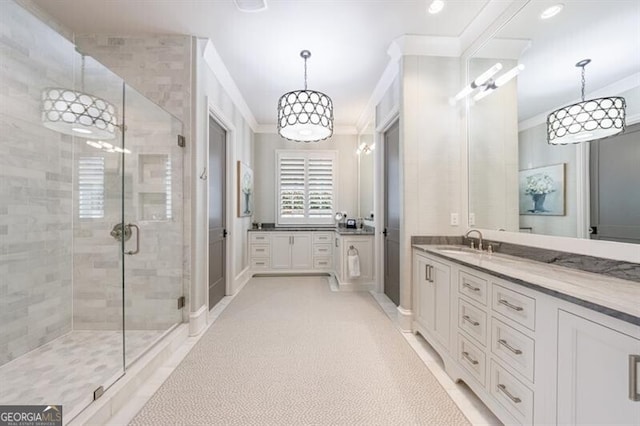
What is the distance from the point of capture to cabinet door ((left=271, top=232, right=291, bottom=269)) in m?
5.00

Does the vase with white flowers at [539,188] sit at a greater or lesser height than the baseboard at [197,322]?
greater

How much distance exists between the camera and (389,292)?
372 centimetres

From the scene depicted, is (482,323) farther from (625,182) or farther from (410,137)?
(410,137)

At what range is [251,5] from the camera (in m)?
2.21

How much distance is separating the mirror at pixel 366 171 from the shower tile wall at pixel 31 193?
3.79m

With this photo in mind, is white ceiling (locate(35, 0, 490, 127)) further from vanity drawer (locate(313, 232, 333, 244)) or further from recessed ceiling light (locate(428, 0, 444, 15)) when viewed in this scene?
vanity drawer (locate(313, 232, 333, 244))

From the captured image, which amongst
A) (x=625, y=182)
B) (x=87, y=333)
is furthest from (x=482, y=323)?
(x=87, y=333)

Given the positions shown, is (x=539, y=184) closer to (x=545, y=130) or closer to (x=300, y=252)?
(x=545, y=130)

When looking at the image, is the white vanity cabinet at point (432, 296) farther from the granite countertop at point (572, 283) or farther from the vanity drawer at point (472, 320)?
the granite countertop at point (572, 283)

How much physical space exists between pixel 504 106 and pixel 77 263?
4.06m

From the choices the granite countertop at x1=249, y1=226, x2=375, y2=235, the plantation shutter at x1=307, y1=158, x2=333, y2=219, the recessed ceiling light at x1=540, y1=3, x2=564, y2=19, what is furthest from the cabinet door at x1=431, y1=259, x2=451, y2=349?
the plantation shutter at x1=307, y1=158, x2=333, y2=219

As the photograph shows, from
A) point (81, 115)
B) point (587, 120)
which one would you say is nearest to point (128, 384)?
point (81, 115)

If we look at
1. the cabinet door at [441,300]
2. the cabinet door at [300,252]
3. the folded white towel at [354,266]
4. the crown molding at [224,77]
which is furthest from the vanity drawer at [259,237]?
the cabinet door at [441,300]

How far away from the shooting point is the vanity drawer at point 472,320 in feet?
5.29
